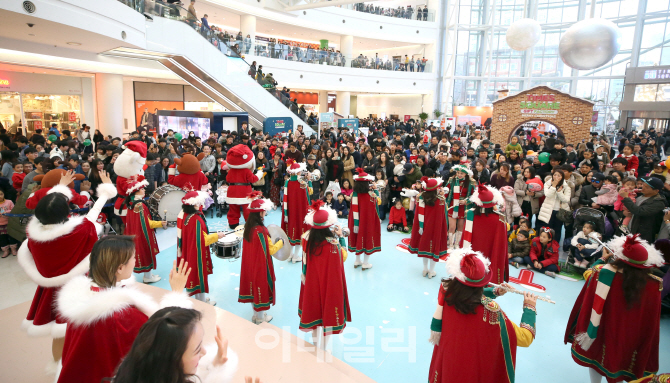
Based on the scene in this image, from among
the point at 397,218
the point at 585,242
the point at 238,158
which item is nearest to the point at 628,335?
the point at 585,242

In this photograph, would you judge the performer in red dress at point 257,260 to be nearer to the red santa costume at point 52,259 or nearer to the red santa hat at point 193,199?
the red santa hat at point 193,199

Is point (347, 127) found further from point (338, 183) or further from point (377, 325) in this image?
point (377, 325)

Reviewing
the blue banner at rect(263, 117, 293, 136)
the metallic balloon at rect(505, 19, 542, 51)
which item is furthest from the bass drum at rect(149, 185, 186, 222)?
the blue banner at rect(263, 117, 293, 136)

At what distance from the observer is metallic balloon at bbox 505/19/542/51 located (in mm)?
8789

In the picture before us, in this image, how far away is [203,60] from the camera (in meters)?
13.7

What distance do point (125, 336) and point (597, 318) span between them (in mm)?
3367

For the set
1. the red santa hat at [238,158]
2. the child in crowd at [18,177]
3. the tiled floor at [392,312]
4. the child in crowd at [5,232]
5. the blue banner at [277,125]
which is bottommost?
the tiled floor at [392,312]

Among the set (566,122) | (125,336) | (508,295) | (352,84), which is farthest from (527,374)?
(352,84)

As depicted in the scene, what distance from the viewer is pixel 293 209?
638cm

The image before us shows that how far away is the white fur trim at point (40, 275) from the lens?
8.98 feet

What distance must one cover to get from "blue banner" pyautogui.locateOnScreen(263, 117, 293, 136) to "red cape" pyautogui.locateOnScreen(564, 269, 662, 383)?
512 inches

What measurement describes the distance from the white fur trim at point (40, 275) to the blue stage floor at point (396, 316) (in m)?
1.62

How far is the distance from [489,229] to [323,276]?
91.1 inches

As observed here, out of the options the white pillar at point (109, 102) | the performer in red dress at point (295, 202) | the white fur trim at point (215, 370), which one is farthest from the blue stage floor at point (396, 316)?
the white pillar at point (109, 102)
